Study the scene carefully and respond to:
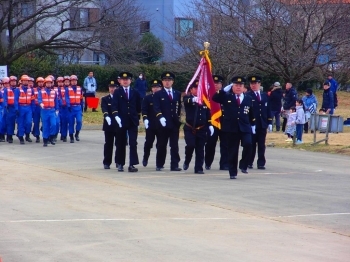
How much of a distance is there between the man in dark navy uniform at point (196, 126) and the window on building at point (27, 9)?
→ 19889mm

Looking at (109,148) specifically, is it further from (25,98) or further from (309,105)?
(309,105)

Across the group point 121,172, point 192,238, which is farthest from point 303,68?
point 192,238

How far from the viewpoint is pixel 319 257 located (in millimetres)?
8500

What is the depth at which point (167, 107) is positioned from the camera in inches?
640

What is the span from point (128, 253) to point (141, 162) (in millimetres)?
9662

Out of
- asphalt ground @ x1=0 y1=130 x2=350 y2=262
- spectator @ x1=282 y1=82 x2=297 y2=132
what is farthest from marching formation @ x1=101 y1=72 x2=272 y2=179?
spectator @ x1=282 y1=82 x2=297 y2=132

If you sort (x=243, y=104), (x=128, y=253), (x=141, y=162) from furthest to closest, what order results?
(x=141, y=162) < (x=243, y=104) < (x=128, y=253)

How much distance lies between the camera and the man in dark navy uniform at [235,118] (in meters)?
15.1

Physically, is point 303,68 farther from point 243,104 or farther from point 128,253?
point 128,253

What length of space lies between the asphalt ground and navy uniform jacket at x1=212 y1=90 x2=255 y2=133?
98cm

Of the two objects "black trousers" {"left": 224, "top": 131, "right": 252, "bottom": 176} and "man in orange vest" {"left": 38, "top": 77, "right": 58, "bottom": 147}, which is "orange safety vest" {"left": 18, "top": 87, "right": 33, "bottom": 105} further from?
"black trousers" {"left": 224, "top": 131, "right": 252, "bottom": 176}

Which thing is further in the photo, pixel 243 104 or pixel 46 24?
pixel 46 24

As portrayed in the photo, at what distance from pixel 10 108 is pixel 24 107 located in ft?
1.59

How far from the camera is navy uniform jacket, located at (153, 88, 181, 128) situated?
16.2 meters
